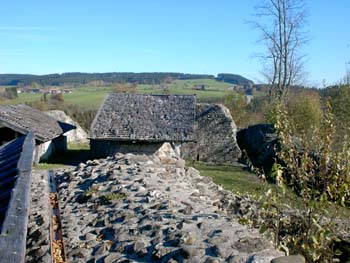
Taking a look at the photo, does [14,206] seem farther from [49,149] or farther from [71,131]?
[71,131]

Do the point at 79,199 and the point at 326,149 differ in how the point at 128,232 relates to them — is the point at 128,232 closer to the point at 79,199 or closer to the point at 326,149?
the point at 79,199

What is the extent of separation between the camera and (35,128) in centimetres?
2109

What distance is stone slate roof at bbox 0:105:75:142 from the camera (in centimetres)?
1901

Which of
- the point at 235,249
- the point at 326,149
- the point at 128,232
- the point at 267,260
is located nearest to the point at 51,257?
the point at 128,232

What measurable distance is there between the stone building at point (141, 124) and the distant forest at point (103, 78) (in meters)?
44.3

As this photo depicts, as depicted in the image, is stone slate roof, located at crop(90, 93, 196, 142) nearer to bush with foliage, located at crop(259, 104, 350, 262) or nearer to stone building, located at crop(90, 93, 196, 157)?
stone building, located at crop(90, 93, 196, 157)

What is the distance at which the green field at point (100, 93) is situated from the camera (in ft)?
155

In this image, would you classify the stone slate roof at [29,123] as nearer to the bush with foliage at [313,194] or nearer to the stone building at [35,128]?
the stone building at [35,128]

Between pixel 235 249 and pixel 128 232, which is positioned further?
pixel 128 232

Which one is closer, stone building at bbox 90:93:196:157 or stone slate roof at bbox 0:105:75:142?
stone slate roof at bbox 0:105:75:142

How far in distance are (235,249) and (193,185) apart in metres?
4.44

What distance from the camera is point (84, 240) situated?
22.4ft

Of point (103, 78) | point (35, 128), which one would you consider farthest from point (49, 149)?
point (103, 78)

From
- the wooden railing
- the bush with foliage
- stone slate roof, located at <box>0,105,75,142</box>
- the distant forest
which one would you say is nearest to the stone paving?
the bush with foliage
